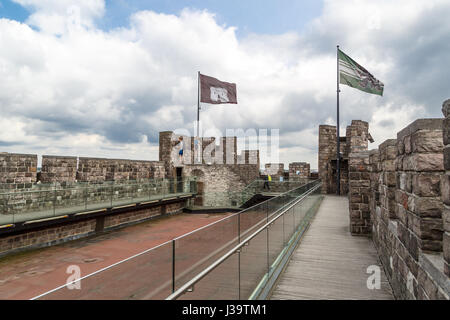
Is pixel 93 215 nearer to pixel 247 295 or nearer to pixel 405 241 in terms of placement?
pixel 247 295

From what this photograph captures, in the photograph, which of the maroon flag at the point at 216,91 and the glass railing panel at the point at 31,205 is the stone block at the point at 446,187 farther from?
the maroon flag at the point at 216,91

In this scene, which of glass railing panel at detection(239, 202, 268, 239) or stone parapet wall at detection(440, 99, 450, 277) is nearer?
stone parapet wall at detection(440, 99, 450, 277)

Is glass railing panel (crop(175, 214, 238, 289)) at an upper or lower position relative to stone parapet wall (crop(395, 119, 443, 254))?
lower

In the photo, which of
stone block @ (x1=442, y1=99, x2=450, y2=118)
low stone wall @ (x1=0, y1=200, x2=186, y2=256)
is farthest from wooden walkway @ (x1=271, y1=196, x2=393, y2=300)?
low stone wall @ (x1=0, y1=200, x2=186, y2=256)

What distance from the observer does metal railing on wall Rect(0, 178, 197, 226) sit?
30.8 feet

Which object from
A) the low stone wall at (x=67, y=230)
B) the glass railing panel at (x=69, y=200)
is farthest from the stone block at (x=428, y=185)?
the glass railing panel at (x=69, y=200)

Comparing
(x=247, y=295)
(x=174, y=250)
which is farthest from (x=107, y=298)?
(x=247, y=295)

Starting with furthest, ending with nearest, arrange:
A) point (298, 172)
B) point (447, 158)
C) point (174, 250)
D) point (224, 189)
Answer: point (224, 189) < point (298, 172) < point (174, 250) < point (447, 158)

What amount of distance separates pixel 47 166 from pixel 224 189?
1410cm

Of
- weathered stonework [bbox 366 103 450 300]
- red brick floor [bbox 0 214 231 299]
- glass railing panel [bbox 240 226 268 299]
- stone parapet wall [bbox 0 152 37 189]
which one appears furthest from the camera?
stone parapet wall [bbox 0 152 37 189]

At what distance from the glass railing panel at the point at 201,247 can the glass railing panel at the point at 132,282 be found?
0.51 ft

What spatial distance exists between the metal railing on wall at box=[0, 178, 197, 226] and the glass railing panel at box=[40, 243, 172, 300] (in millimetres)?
9070

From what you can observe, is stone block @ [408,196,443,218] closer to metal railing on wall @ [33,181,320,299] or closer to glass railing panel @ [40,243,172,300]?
metal railing on wall @ [33,181,320,299]
